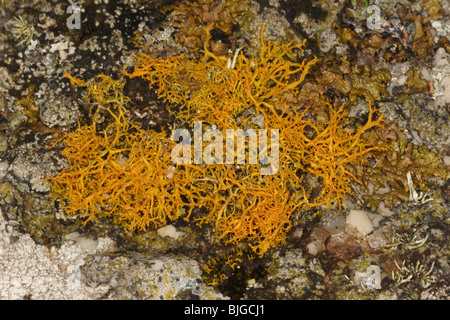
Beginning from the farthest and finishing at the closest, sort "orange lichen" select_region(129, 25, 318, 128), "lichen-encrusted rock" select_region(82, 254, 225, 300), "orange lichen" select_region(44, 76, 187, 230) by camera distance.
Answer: "orange lichen" select_region(129, 25, 318, 128) → "orange lichen" select_region(44, 76, 187, 230) → "lichen-encrusted rock" select_region(82, 254, 225, 300)

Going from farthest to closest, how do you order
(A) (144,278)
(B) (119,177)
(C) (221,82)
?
(C) (221,82), (B) (119,177), (A) (144,278)

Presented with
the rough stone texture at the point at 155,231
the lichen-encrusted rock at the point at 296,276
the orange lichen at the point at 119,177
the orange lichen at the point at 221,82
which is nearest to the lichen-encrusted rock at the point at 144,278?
the rough stone texture at the point at 155,231

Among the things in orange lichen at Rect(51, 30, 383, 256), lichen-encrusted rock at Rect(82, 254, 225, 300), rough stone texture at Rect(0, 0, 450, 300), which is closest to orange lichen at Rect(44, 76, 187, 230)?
orange lichen at Rect(51, 30, 383, 256)

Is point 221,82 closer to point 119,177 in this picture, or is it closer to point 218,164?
point 218,164

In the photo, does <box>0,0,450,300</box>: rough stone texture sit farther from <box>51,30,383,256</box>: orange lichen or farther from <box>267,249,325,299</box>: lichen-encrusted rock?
<box>51,30,383,256</box>: orange lichen

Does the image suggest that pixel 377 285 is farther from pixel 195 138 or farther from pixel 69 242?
pixel 69 242

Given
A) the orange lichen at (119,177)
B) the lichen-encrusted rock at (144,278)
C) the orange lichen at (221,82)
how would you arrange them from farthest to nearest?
the orange lichen at (221,82) < the orange lichen at (119,177) < the lichen-encrusted rock at (144,278)

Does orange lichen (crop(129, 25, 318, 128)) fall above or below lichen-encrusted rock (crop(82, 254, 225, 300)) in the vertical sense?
above

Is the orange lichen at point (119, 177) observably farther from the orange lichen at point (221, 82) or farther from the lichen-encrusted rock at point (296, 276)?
the lichen-encrusted rock at point (296, 276)

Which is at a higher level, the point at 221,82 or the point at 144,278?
the point at 221,82

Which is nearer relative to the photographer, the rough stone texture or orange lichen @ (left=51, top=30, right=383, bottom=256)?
the rough stone texture

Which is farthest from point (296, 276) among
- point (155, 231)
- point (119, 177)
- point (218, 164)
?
point (119, 177)
